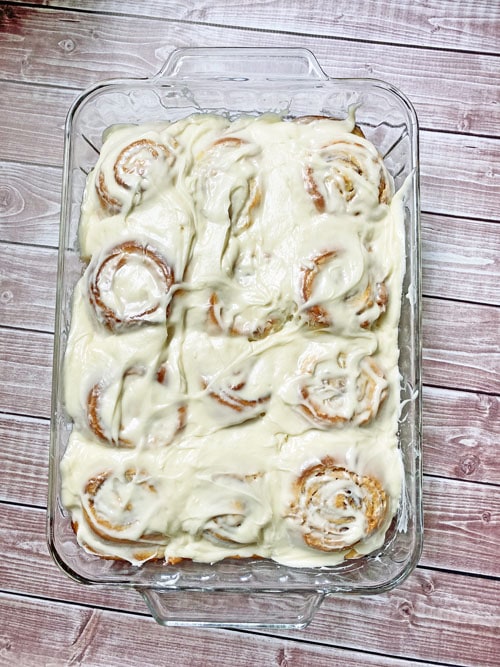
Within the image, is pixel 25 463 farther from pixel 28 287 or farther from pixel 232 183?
pixel 232 183

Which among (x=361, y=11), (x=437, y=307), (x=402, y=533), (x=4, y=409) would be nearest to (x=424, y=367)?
(x=437, y=307)

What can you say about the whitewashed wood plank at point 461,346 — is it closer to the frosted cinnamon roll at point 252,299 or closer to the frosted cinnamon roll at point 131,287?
the frosted cinnamon roll at point 252,299

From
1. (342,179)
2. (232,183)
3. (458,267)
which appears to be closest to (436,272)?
(458,267)

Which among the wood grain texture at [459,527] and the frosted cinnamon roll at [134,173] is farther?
the wood grain texture at [459,527]

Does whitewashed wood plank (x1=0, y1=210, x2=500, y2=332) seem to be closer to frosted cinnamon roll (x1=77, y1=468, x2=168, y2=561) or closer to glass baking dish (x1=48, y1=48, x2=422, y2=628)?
glass baking dish (x1=48, y1=48, x2=422, y2=628)

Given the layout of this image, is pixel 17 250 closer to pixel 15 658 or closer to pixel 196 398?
pixel 196 398

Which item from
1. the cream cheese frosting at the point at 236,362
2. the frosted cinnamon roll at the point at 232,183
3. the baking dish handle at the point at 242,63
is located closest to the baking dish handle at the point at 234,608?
the cream cheese frosting at the point at 236,362

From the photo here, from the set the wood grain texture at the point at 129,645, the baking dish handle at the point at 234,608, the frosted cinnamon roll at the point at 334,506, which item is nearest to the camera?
the frosted cinnamon roll at the point at 334,506
